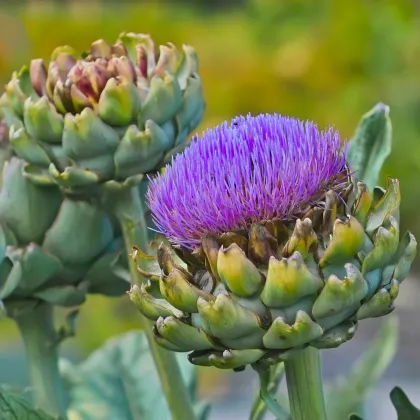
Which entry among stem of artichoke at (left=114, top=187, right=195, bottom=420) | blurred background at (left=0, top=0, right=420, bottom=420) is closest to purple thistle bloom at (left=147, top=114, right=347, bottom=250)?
stem of artichoke at (left=114, top=187, right=195, bottom=420)

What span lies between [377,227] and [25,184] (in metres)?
0.26

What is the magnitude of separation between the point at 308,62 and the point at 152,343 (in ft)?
9.43

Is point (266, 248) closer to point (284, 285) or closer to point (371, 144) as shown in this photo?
point (284, 285)

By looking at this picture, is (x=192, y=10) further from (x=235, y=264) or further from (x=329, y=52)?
(x=235, y=264)

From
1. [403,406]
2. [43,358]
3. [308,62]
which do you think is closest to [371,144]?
[403,406]

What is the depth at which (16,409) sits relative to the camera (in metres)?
0.56

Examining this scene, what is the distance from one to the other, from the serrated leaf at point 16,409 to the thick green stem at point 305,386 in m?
0.17

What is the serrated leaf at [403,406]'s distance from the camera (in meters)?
0.56

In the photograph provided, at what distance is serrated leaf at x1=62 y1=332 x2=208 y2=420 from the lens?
0.76 metres

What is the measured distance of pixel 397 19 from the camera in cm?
327

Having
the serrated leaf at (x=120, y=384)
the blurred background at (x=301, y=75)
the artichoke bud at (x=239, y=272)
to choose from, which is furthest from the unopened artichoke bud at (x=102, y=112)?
the blurred background at (x=301, y=75)

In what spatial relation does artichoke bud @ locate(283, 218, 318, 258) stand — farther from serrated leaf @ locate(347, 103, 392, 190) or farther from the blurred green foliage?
the blurred green foliage

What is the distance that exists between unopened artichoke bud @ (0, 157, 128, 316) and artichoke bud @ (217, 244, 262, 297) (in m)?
0.18

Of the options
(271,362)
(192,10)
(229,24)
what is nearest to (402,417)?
(271,362)
